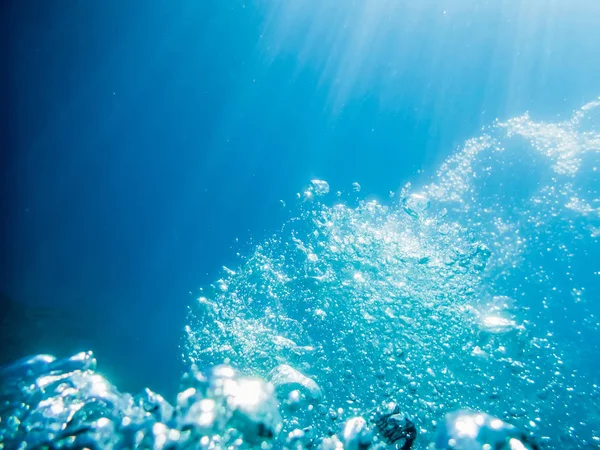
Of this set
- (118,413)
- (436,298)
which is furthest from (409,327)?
(118,413)

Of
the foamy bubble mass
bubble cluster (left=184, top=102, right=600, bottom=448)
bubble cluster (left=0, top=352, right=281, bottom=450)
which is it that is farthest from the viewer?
bubble cluster (left=184, top=102, right=600, bottom=448)

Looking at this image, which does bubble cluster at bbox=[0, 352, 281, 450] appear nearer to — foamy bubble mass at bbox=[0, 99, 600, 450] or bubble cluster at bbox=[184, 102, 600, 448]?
foamy bubble mass at bbox=[0, 99, 600, 450]

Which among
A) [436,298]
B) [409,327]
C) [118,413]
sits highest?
[436,298]

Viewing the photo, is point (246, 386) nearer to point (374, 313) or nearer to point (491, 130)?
point (374, 313)

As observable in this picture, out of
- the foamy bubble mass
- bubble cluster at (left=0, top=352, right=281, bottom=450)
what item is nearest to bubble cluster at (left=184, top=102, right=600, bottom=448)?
the foamy bubble mass

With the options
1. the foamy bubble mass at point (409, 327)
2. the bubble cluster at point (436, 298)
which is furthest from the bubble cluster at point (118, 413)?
the bubble cluster at point (436, 298)

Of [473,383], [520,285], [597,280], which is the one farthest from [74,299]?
[597,280]

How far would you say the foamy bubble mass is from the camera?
3771mm

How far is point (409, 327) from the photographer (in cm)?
502

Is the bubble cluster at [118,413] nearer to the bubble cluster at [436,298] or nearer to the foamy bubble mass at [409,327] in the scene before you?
the foamy bubble mass at [409,327]

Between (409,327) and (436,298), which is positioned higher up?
(436,298)

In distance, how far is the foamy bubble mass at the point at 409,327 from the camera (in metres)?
3.77

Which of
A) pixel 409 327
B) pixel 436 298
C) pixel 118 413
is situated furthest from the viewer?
pixel 436 298

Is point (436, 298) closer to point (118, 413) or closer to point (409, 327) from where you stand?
point (409, 327)
